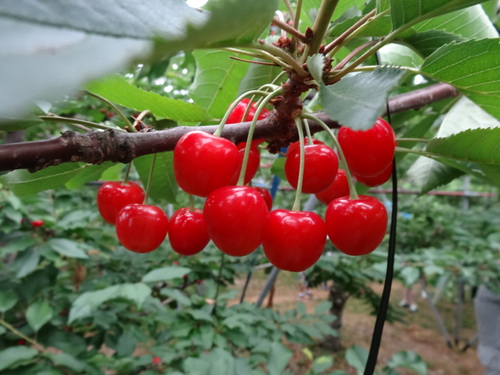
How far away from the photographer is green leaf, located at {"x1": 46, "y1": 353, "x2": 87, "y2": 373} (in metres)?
1.38

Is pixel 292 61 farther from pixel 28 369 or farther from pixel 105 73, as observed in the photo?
pixel 28 369

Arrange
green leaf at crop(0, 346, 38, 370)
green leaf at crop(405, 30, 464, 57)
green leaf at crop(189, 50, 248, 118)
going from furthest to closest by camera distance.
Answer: green leaf at crop(0, 346, 38, 370) < green leaf at crop(189, 50, 248, 118) < green leaf at crop(405, 30, 464, 57)

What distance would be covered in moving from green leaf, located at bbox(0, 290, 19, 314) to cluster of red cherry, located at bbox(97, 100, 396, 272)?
1.11 meters

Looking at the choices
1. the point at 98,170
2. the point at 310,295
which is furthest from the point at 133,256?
the point at 310,295

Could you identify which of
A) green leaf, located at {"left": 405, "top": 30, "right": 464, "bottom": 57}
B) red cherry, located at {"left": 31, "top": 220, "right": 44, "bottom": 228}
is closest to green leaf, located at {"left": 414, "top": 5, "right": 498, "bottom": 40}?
green leaf, located at {"left": 405, "top": 30, "right": 464, "bottom": 57}

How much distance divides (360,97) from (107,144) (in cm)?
32

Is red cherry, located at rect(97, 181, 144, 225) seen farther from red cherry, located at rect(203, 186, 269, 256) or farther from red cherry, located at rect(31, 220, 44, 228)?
red cherry, located at rect(31, 220, 44, 228)

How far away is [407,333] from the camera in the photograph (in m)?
5.70

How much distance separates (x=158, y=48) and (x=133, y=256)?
221cm

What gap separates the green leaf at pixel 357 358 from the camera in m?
1.46

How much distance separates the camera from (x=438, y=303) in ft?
22.5

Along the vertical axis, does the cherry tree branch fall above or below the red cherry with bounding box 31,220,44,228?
above

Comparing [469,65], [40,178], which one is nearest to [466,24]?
[469,65]

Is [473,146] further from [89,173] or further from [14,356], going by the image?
[14,356]
